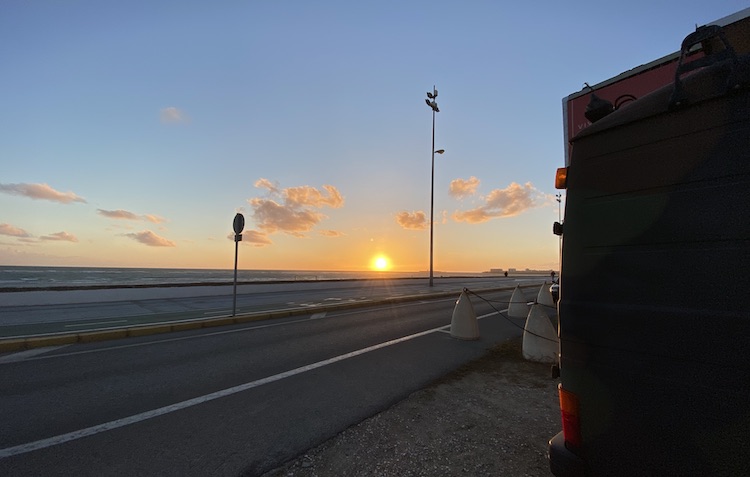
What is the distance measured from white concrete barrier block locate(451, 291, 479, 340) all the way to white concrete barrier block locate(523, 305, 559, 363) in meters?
1.57

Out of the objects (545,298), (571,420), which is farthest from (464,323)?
(545,298)

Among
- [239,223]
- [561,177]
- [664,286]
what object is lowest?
[664,286]

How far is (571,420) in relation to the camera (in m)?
1.97

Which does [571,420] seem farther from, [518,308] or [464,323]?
[518,308]

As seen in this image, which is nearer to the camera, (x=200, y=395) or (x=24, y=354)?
(x=200, y=395)

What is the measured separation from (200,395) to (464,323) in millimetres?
5401

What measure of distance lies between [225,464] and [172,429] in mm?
978

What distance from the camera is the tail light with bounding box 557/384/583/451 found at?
1937 millimetres

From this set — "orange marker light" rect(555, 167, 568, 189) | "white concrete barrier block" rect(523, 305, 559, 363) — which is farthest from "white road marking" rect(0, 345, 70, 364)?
"white concrete barrier block" rect(523, 305, 559, 363)

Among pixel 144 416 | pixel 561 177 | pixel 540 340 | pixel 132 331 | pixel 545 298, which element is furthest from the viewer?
pixel 545 298

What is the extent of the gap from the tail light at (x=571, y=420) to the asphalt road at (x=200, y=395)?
2.23 m

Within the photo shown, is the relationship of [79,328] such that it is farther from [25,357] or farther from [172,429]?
[172,429]

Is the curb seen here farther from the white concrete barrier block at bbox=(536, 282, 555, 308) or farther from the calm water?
the calm water

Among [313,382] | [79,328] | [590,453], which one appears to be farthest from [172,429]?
[79,328]
